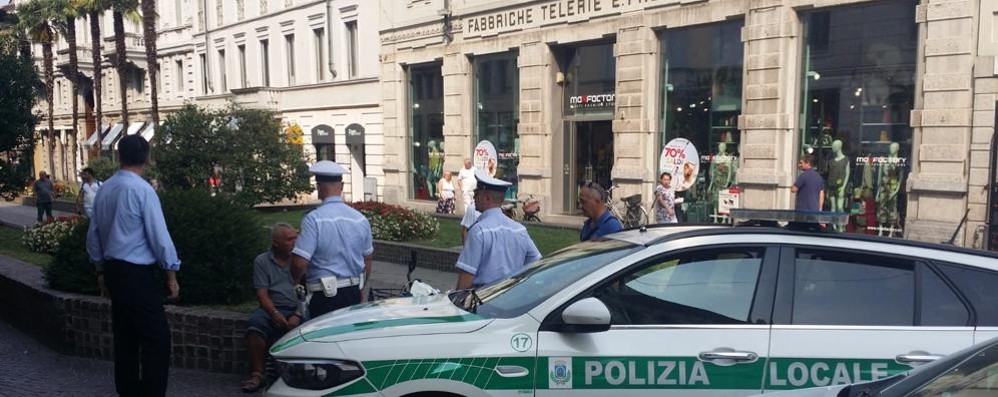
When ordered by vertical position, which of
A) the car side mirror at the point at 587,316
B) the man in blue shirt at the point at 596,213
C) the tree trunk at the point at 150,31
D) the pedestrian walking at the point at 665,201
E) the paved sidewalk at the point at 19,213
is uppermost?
the tree trunk at the point at 150,31

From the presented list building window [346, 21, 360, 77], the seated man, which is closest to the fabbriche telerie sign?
building window [346, 21, 360, 77]

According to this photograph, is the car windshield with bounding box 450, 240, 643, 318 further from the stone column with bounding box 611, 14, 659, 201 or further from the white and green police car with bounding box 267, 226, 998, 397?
the stone column with bounding box 611, 14, 659, 201

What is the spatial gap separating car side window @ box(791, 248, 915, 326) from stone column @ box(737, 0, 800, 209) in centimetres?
1185

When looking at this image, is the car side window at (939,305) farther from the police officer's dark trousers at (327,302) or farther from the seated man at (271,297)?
the seated man at (271,297)

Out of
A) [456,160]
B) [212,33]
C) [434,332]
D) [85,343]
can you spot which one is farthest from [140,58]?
[434,332]

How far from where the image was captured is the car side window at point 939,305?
3.71 metres

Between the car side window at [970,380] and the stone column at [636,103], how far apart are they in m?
15.1

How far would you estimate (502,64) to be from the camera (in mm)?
21562

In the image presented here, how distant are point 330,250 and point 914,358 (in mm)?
3575

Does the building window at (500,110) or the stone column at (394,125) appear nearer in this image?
the building window at (500,110)

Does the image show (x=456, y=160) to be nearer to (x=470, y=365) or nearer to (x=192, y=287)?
(x=192, y=287)

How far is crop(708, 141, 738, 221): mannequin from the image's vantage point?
643 inches

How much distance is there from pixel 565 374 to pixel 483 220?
1.95 metres

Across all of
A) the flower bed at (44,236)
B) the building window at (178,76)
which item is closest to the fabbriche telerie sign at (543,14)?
the flower bed at (44,236)
